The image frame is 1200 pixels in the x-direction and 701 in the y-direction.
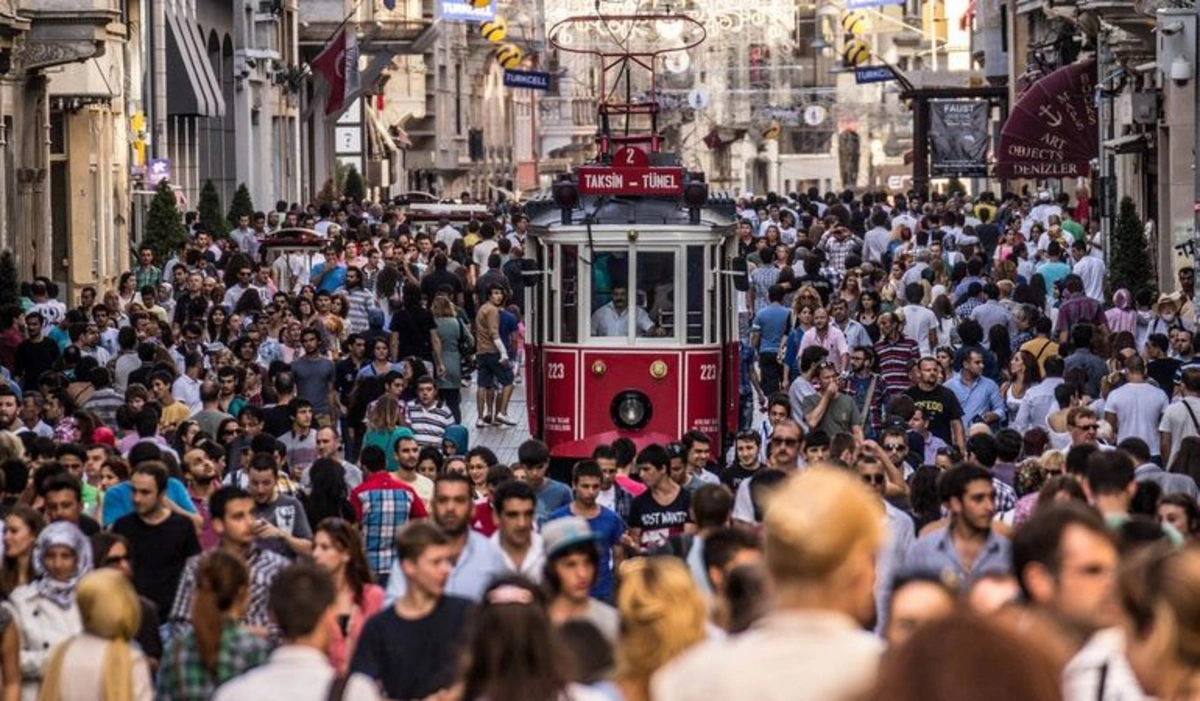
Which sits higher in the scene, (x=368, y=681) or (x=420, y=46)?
(x=420, y=46)

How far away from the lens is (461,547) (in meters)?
11.8

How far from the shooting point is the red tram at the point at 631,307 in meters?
23.0

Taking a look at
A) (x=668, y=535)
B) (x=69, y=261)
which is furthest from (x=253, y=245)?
(x=668, y=535)

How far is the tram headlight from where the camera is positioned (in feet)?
75.9

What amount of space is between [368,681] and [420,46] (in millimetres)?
67184

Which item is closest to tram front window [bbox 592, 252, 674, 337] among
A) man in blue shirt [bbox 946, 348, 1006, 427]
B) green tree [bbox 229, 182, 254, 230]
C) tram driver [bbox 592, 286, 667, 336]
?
tram driver [bbox 592, 286, 667, 336]

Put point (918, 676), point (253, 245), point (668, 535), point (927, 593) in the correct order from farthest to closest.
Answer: point (253, 245)
point (668, 535)
point (927, 593)
point (918, 676)

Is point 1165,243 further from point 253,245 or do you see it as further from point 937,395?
point 937,395

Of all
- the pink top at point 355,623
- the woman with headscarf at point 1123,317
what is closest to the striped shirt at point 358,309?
the woman with headscarf at point 1123,317

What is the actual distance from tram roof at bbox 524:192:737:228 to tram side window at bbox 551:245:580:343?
231 mm

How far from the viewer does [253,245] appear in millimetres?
42875

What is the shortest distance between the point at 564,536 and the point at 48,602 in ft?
7.64

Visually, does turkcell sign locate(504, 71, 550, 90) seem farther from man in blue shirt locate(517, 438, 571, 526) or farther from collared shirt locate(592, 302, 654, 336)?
man in blue shirt locate(517, 438, 571, 526)

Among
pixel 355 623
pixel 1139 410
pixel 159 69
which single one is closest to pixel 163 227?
pixel 159 69
